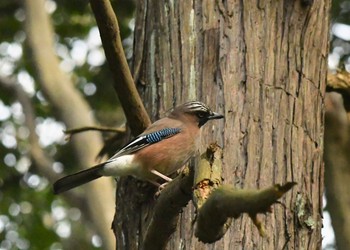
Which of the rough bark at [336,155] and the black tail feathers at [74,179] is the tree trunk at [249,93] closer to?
the black tail feathers at [74,179]

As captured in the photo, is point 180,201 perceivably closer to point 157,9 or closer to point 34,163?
point 157,9

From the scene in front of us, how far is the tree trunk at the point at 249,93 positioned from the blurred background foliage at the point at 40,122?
577 cm

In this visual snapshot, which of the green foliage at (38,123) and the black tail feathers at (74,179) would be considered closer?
the black tail feathers at (74,179)

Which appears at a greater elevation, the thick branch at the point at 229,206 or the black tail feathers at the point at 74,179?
the thick branch at the point at 229,206

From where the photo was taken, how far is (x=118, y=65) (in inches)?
215

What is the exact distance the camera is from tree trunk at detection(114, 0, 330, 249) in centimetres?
544

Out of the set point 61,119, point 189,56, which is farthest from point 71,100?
point 189,56

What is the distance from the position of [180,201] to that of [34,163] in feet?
25.4

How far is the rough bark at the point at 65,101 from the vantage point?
1112 centimetres

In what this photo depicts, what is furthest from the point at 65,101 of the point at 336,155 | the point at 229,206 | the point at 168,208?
the point at 229,206

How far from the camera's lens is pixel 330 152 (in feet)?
24.4

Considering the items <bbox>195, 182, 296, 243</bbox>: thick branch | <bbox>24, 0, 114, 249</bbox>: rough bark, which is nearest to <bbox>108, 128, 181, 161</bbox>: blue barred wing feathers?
<bbox>195, 182, 296, 243</bbox>: thick branch

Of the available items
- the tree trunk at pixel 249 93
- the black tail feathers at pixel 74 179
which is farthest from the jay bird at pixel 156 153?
the tree trunk at pixel 249 93

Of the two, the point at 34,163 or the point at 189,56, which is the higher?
the point at 189,56
